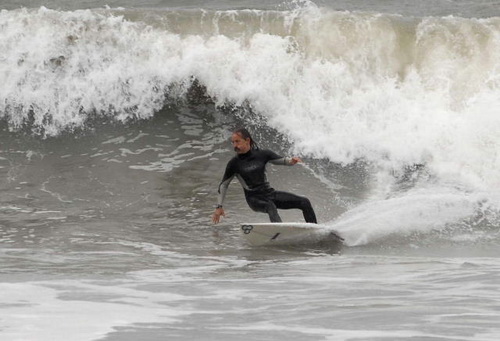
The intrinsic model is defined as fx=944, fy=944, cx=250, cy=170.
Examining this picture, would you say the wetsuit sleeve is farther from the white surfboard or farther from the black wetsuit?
the white surfboard

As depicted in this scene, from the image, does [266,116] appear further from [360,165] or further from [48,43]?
[48,43]

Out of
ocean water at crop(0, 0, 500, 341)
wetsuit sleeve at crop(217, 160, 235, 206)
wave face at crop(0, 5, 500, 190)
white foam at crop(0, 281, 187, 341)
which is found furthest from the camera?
wave face at crop(0, 5, 500, 190)

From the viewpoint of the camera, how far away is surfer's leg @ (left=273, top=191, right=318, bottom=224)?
33.2 feet

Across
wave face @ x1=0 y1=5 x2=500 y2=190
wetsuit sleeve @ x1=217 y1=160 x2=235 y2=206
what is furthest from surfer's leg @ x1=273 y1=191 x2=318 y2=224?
wave face @ x1=0 y1=5 x2=500 y2=190

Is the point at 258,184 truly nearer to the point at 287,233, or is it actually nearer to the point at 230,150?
the point at 287,233

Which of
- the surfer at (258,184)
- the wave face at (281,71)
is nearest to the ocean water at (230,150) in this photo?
the wave face at (281,71)

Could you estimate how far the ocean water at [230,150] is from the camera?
24.5 feet

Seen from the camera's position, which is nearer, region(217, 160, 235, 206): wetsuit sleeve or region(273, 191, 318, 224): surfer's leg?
region(273, 191, 318, 224): surfer's leg

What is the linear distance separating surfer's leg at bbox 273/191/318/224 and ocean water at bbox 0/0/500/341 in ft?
0.75

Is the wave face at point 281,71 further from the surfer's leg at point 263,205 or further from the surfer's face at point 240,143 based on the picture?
the surfer's face at point 240,143

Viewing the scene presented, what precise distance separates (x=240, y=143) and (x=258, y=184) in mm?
513

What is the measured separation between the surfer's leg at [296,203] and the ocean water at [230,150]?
23cm

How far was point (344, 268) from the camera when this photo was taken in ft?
25.9

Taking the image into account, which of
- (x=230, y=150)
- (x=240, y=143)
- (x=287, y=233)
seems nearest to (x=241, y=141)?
(x=240, y=143)
